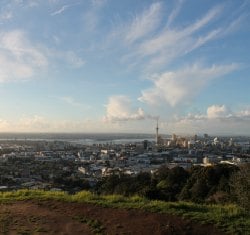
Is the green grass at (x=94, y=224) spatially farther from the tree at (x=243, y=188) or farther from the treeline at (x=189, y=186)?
the tree at (x=243, y=188)

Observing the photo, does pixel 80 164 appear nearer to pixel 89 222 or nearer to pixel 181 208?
pixel 181 208

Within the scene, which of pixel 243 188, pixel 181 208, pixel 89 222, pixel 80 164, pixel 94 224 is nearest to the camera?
pixel 94 224

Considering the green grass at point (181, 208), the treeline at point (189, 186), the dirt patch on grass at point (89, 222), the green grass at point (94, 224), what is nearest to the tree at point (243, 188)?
the treeline at point (189, 186)

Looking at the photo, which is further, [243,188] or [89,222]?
[243,188]

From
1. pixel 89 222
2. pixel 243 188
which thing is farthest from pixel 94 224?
pixel 243 188

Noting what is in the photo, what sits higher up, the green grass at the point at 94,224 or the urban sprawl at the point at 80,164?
the green grass at the point at 94,224

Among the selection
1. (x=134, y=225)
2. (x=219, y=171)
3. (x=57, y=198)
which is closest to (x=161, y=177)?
(x=219, y=171)

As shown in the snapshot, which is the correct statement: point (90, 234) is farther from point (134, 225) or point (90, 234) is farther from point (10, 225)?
point (10, 225)
